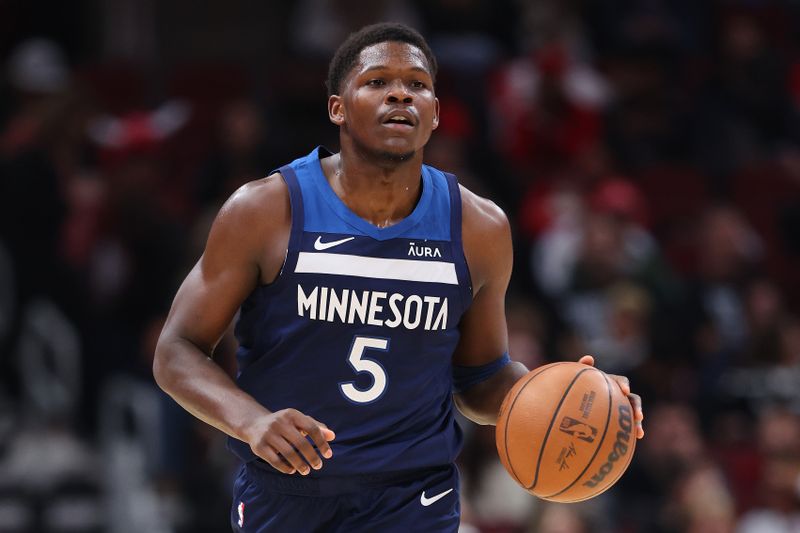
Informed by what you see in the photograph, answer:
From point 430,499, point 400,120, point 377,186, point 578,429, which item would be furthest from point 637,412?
point 400,120

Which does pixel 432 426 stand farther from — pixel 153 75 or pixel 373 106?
pixel 153 75

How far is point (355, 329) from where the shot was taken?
458 centimetres

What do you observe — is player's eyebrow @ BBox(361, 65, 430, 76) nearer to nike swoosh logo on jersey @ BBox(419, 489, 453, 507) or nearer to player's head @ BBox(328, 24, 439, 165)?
player's head @ BBox(328, 24, 439, 165)

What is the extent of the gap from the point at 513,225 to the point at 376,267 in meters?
6.15

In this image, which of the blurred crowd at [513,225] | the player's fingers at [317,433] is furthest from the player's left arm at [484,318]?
the blurred crowd at [513,225]

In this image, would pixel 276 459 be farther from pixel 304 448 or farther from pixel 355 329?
pixel 355 329

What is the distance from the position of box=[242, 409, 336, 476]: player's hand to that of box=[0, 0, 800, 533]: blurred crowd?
14.4 feet

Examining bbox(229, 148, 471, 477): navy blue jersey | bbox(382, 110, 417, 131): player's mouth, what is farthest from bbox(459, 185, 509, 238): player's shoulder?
bbox(382, 110, 417, 131): player's mouth

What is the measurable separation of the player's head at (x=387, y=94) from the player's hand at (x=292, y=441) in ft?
3.40

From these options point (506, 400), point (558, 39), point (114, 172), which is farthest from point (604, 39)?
point (506, 400)

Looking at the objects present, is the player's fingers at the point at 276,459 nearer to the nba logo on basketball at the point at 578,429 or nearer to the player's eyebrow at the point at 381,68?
the nba logo on basketball at the point at 578,429

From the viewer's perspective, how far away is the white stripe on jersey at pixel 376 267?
4.56m

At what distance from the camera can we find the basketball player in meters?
4.55

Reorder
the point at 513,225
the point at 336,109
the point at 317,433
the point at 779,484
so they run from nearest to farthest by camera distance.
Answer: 1. the point at 317,433
2. the point at 336,109
3. the point at 779,484
4. the point at 513,225
